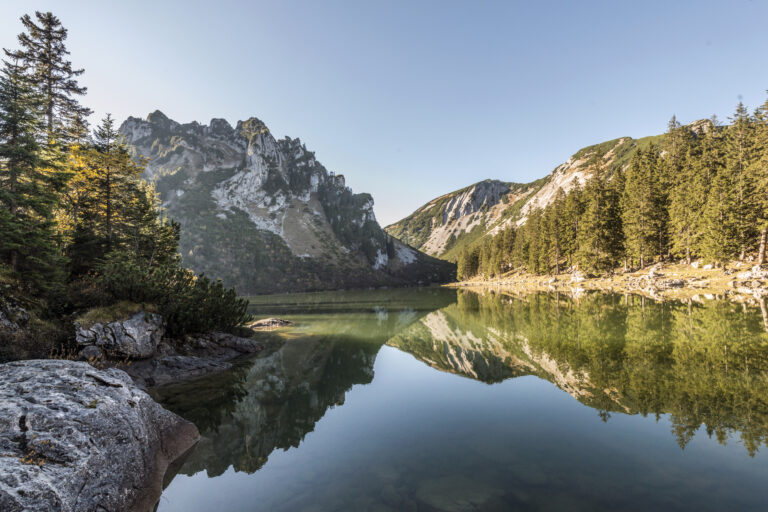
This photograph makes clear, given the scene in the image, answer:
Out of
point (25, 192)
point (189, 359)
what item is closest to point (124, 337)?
point (189, 359)

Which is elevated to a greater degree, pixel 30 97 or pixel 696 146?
pixel 696 146

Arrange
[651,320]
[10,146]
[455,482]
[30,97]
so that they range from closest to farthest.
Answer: [455,482]
[10,146]
[30,97]
[651,320]

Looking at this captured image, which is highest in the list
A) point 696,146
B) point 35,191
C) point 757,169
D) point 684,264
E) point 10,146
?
point 696,146

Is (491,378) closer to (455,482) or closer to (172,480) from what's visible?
(455,482)

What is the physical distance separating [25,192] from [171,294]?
8467 millimetres

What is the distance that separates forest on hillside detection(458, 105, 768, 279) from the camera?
42438 millimetres

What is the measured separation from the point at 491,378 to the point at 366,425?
23.2ft

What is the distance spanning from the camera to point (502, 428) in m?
10.2

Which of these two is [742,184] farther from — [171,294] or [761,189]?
[171,294]

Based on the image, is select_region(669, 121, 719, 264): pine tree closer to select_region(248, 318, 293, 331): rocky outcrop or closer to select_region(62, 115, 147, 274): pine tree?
select_region(248, 318, 293, 331): rocky outcrop

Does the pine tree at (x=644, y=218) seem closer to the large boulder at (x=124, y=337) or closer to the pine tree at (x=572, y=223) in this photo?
the pine tree at (x=572, y=223)

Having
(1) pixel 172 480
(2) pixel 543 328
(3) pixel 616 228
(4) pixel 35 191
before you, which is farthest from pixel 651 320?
(3) pixel 616 228

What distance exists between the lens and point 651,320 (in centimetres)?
2306

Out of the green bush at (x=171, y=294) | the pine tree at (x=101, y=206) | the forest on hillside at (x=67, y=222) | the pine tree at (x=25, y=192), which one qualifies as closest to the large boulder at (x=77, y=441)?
the forest on hillside at (x=67, y=222)
